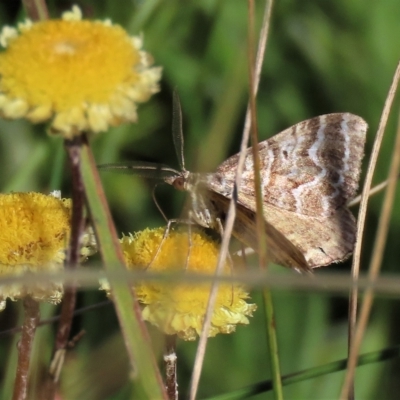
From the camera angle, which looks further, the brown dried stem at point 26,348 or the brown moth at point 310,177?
the brown moth at point 310,177

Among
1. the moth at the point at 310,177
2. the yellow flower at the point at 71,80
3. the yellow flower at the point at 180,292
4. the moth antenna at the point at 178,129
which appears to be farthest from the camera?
the moth at the point at 310,177

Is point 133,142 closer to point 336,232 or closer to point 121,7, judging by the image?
point 121,7

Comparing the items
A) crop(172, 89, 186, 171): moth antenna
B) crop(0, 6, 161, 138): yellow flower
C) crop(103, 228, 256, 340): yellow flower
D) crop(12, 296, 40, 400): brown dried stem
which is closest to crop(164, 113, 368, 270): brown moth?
crop(172, 89, 186, 171): moth antenna

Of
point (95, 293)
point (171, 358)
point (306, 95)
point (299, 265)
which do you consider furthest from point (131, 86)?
point (306, 95)

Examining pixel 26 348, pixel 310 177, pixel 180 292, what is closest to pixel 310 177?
pixel 310 177

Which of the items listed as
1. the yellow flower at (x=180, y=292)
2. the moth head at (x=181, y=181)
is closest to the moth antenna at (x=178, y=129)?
the moth head at (x=181, y=181)

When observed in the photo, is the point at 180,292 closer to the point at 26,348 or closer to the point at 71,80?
the point at 26,348

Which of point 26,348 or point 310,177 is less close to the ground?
point 310,177

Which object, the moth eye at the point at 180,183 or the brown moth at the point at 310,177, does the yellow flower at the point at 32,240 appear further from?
the brown moth at the point at 310,177
